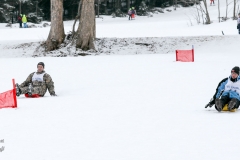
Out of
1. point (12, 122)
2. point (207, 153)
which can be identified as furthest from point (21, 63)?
point (207, 153)

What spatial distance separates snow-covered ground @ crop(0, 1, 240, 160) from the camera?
7.05 meters

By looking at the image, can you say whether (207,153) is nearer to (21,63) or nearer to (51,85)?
(51,85)

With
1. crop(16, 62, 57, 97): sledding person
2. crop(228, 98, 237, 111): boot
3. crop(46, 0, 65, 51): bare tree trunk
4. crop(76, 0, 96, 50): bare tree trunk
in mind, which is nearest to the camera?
crop(228, 98, 237, 111): boot

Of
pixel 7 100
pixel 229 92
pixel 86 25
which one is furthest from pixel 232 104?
A: pixel 86 25

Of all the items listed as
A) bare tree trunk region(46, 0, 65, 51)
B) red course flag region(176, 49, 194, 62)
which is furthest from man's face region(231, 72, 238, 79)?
bare tree trunk region(46, 0, 65, 51)

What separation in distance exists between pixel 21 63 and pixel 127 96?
39.6ft

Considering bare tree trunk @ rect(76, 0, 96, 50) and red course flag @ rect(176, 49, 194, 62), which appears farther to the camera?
bare tree trunk @ rect(76, 0, 96, 50)

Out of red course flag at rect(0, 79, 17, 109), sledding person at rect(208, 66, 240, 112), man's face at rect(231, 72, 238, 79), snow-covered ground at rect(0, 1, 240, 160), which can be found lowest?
snow-covered ground at rect(0, 1, 240, 160)

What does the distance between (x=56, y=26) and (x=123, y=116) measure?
18660 mm

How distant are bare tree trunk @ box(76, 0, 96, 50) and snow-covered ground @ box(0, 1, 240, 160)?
16.2 feet

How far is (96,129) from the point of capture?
8508mm

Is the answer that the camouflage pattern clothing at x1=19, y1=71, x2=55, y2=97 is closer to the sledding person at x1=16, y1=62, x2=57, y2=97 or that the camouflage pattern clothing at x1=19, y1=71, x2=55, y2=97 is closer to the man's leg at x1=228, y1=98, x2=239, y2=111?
the sledding person at x1=16, y1=62, x2=57, y2=97

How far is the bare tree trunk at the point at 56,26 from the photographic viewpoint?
27672mm

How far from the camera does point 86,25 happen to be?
88.5 feet
